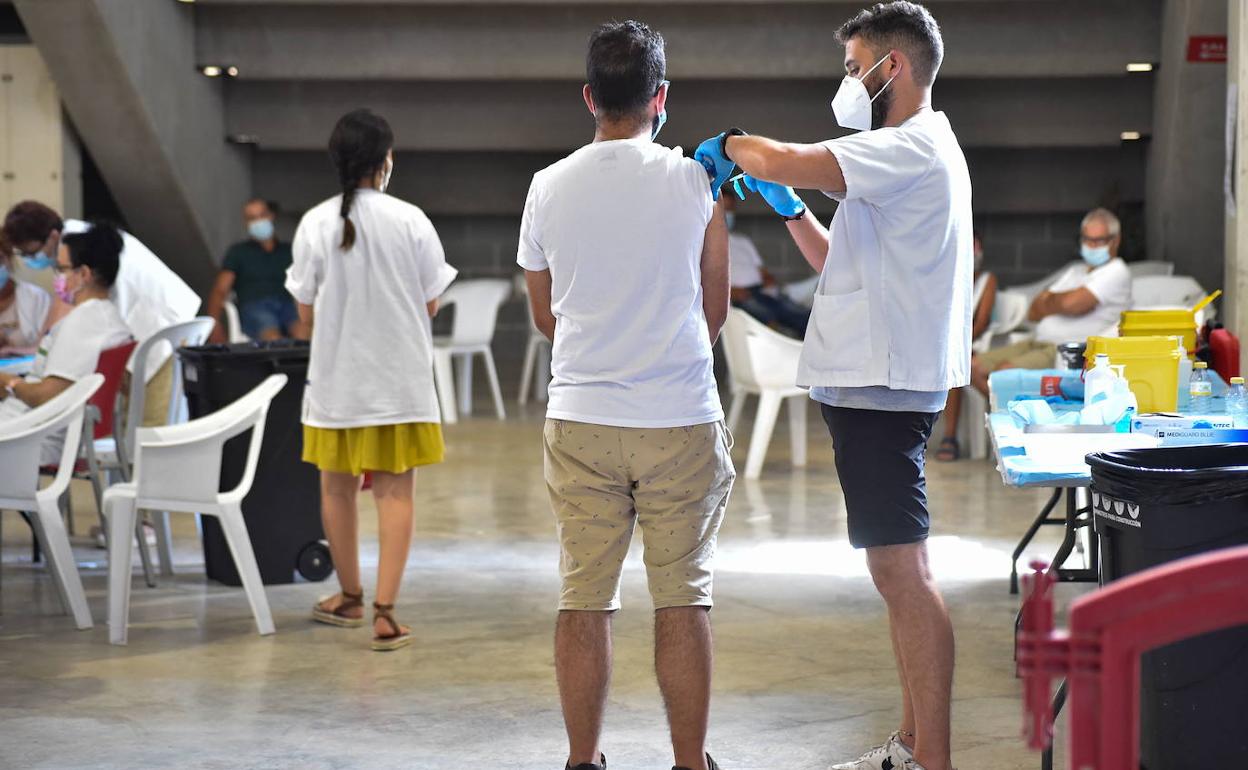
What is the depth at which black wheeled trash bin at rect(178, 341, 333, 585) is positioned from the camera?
195 inches

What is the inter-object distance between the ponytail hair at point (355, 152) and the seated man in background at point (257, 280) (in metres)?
5.02

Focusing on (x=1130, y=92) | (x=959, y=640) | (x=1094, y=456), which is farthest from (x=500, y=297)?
(x=1094, y=456)

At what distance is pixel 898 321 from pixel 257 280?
6919mm

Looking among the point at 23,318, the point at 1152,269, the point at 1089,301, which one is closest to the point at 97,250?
the point at 23,318

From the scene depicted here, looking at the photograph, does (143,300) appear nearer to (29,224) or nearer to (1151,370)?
(29,224)

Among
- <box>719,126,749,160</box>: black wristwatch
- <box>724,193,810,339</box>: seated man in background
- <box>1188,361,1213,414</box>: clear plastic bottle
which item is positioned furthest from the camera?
<box>724,193,810,339</box>: seated man in background

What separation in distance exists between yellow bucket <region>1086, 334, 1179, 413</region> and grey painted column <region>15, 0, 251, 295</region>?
20.1 ft

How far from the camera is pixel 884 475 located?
298 centimetres

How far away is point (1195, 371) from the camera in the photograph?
13.9 ft

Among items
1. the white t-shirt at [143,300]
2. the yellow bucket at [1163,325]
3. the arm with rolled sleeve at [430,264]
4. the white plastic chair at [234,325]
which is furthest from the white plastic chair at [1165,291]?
the white plastic chair at [234,325]

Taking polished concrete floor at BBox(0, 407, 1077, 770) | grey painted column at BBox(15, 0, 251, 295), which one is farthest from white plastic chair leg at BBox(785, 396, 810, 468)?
grey painted column at BBox(15, 0, 251, 295)

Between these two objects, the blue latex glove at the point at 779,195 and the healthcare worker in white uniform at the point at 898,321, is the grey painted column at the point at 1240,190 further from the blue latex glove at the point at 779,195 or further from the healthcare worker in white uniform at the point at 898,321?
the blue latex glove at the point at 779,195

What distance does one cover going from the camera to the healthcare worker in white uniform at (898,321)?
293cm

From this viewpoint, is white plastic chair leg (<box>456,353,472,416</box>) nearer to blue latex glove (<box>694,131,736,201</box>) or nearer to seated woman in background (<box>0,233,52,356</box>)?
seated woman in background (<box>0,233,52,356</box>)
